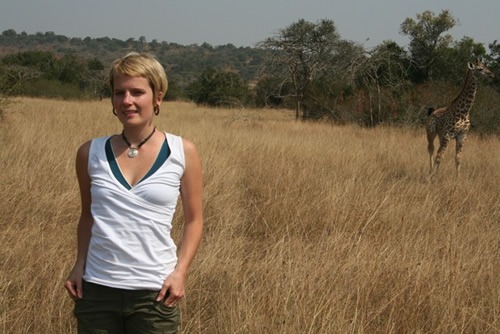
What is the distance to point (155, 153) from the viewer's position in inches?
70.2

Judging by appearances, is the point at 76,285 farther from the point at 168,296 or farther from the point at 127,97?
the point at 127,97

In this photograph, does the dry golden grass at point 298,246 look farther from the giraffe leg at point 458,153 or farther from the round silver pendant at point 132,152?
the round silver pendant at point 132,152

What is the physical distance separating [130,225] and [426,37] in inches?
858

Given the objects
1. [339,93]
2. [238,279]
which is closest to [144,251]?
[238,279]

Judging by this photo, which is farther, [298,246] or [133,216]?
[298,246]

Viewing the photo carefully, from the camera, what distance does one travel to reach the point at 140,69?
175 cm

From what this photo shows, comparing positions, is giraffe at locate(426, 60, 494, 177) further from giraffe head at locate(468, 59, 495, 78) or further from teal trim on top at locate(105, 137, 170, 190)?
teal trim on top at locate(105, 137, 170, 190)

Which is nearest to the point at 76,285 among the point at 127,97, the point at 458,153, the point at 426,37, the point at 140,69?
the point at 127,97

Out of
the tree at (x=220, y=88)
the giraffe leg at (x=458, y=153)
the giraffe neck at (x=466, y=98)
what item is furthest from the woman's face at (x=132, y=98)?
the tree at (x=220, y=88)

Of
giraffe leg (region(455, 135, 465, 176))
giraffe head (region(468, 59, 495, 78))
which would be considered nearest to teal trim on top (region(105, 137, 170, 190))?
giraffe leg (region(455, 135, 465, 176))

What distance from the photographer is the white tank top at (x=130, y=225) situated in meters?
1.71

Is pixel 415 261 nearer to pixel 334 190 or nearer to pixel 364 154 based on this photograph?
pixel 334 190

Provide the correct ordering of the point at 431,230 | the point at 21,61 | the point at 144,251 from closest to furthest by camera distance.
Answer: the point at 144,251, the point at 431,230, the point at 21,61

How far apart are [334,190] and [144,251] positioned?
11.9 ft
